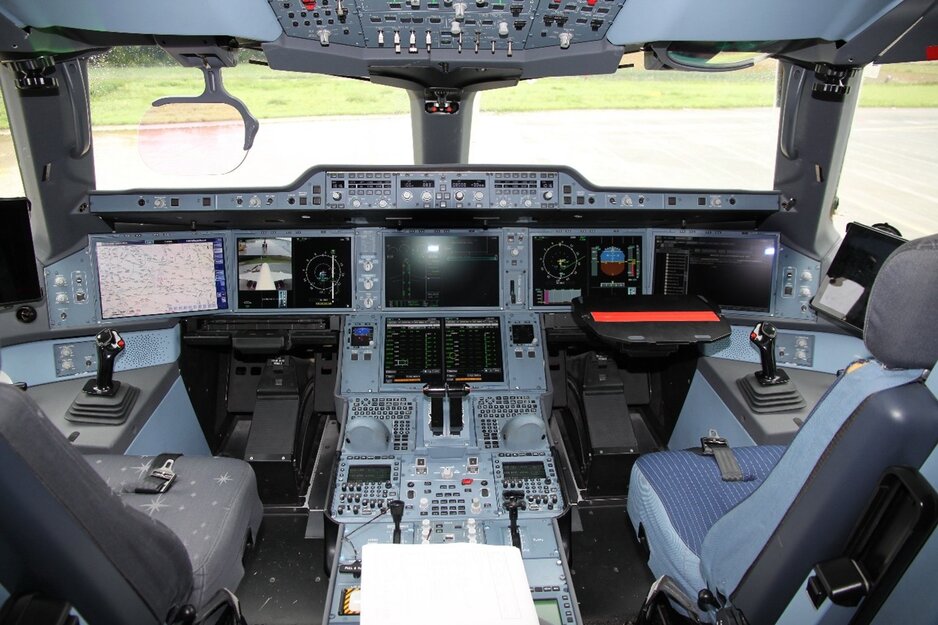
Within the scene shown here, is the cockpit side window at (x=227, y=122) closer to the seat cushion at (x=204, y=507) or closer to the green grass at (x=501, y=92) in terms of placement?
the green grass at (x=501, y=92)

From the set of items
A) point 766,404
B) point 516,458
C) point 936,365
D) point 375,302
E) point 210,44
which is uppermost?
point 210,44

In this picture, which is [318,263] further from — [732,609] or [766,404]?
[732,609]

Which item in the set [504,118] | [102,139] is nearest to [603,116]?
[504,118]

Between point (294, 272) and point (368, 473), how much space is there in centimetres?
107

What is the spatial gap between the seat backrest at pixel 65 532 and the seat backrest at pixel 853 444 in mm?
1293

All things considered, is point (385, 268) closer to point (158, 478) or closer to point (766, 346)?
point (158, 478)

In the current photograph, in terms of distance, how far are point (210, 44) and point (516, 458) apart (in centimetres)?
191

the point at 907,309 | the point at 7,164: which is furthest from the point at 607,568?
the point at 7,164

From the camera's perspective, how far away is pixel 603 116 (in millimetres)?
3645

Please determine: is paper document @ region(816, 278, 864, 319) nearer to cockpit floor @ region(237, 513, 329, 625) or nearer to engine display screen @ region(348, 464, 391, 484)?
engine display screen @ region(348, 464, 391, 484)

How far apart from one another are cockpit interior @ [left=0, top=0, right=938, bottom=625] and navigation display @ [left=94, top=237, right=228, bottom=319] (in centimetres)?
1

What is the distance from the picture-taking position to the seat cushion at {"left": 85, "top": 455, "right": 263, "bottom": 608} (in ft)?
6.28

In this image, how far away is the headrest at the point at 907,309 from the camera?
45.2 inches

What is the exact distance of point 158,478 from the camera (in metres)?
2.21
